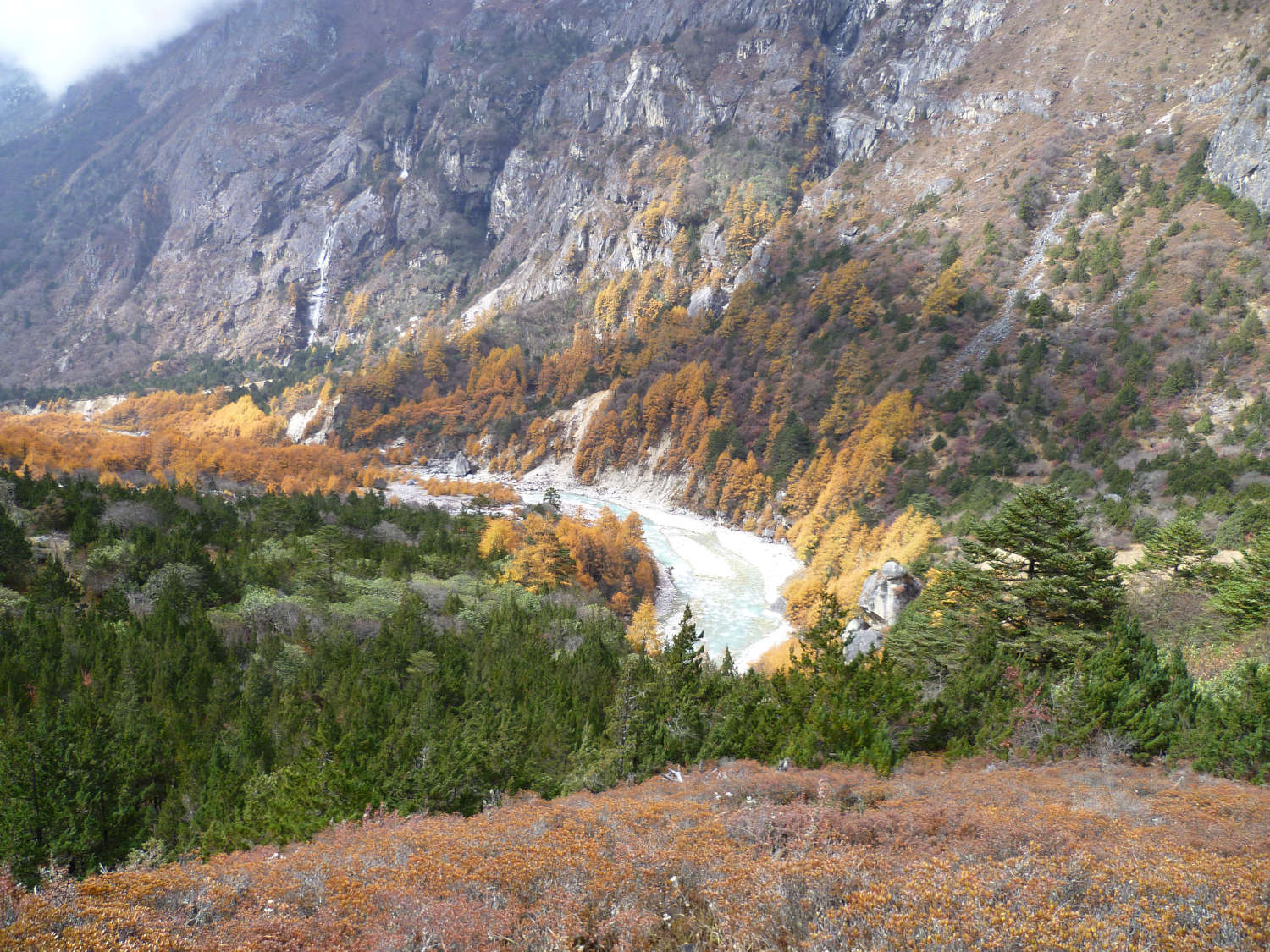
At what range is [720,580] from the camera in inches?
2746

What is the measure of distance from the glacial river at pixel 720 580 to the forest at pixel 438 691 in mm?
14269

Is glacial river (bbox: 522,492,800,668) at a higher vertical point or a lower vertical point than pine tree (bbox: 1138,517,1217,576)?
lower

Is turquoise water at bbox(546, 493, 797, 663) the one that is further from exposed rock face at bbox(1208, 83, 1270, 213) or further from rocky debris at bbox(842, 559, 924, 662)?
exposed rock face at bbox(1208, 83, 1270, 213)

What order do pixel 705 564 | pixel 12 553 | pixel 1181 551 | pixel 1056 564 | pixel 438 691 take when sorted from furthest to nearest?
pixel 705 564 < pixel 12 553 < pixel 1181 551 < pixel 438 691 < pixel 1056 564

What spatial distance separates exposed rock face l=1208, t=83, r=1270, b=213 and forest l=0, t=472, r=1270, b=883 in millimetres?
71023

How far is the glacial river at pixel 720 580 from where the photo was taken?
54625 millimetres

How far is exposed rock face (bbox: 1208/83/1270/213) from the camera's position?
76.2 m

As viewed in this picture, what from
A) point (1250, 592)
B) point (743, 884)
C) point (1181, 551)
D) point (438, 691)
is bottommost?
point (438, 691)

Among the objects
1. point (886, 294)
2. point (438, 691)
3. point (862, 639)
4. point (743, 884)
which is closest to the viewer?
point (743, 884)

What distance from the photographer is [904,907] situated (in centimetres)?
713

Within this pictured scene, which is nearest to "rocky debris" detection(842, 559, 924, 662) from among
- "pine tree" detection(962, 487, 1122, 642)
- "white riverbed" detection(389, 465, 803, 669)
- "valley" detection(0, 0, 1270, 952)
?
"valley" detection(0, 0, 1270, 952)

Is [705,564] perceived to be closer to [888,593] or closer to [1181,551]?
[888,593]

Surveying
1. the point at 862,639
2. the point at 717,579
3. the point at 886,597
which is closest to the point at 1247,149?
the point at 886,597

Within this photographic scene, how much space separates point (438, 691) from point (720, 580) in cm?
4430
